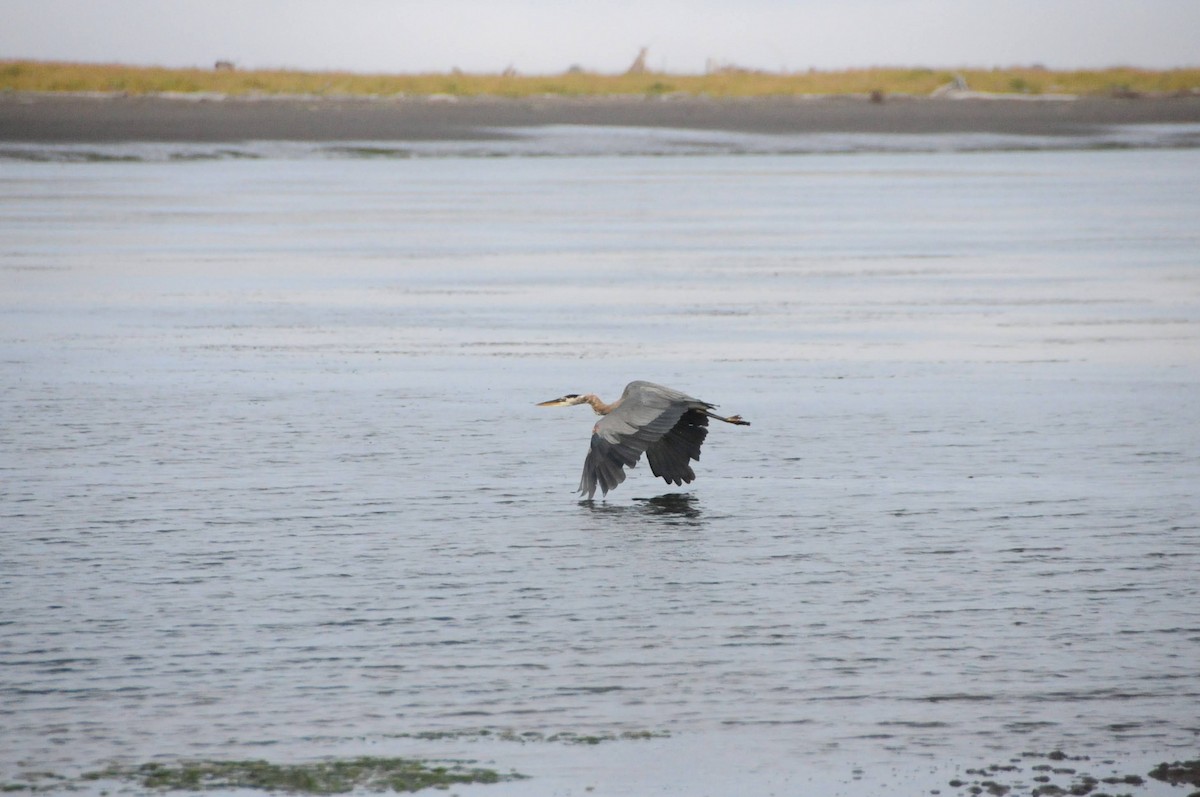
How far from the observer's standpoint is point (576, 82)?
76.6 metres

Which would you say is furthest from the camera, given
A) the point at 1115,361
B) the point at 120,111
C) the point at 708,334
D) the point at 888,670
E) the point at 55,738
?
the point at 120,111

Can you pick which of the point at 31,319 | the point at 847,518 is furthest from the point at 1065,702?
the point at 31,319

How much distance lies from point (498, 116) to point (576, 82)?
1866 centimetres

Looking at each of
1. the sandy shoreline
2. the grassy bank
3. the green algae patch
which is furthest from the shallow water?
the grassy bank

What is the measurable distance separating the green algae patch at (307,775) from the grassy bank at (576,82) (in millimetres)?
58489

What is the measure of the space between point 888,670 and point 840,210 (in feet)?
81.2

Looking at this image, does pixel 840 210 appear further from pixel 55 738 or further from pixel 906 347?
pixel 55 738

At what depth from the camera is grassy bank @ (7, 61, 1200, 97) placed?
2630 inches

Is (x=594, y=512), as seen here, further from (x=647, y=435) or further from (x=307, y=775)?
(x=307, y=775)

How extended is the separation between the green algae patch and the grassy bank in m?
58.5

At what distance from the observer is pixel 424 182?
1532 inches

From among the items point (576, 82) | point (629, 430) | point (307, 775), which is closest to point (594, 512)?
point (629, 430)

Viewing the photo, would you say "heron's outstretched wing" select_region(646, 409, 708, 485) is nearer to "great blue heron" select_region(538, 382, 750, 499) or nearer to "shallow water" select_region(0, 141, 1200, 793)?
"great blue heron" select_region(538, 382, 750, 499)

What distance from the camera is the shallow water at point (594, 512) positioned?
7562mm
